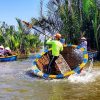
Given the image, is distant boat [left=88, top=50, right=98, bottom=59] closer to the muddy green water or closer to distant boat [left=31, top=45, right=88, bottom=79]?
distant boat [left=31, top=45, right=88, bottom=79]

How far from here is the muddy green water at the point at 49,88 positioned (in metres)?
8.75

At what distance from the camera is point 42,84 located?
433 inches

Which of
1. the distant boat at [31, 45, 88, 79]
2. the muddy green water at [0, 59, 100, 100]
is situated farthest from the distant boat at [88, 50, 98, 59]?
the muddy green water at [0, 59, 100, 100]

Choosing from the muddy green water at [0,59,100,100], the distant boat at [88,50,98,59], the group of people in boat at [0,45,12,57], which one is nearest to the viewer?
the muddy green water at [0,59,100,100]

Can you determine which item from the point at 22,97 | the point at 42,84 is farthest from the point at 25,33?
the point at 22,97

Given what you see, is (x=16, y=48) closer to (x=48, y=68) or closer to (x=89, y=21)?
(x=89, y=21)

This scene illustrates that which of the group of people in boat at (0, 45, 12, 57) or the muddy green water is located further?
the group of people in boat at (0, 45, 12, 57)

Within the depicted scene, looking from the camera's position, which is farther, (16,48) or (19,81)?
(16,48)

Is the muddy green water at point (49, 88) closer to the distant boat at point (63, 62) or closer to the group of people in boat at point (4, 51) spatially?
the distant boat at point (63, 62)

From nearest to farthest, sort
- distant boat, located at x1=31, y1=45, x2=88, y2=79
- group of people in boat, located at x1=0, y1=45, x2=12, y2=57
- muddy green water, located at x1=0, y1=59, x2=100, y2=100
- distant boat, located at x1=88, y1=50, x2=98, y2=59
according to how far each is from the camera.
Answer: muddy green water, located at x1=0, y1=59, x2=100, y2=100 → distant boat, located at x1=31, y1=45, x2=88, y2=79 → distant boat, located at x1=88, y1=50, x2=98, y2=59 → group of people in boat, located at x1=0, y1=45, x2=12, y2=57

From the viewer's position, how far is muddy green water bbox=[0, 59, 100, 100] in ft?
28.7

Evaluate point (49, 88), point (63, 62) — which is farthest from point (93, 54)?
point (49, 88)

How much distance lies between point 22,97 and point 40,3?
16567mm

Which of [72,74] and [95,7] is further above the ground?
[95,7]
